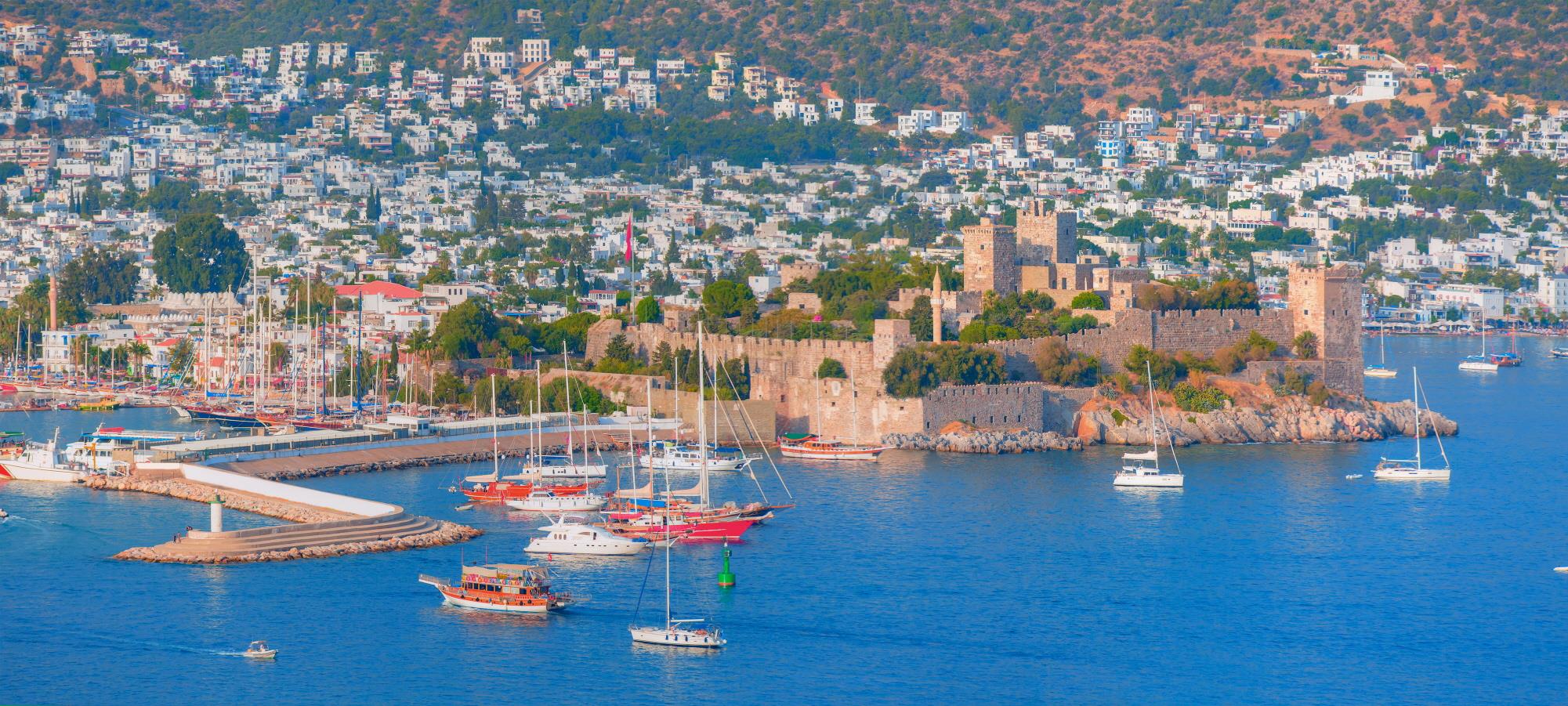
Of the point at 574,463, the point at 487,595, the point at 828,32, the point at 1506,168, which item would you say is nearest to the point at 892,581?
the point at 487,595

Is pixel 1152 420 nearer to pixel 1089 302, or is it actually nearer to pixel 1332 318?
pixel 1089 302

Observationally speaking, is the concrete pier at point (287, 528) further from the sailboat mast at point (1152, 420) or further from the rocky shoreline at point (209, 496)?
the sailboat mast at point (1152, 420)

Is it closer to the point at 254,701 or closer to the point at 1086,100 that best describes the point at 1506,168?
the point at 1086,100

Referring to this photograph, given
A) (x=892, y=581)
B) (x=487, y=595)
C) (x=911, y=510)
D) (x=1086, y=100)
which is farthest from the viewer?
(x=1086, y=100)

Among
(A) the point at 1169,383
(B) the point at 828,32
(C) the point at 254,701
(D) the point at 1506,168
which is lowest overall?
(C) the point at 254,701

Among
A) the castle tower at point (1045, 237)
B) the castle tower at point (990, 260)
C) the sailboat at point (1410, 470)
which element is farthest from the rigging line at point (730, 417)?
the sailboat at point (1410, 470)
